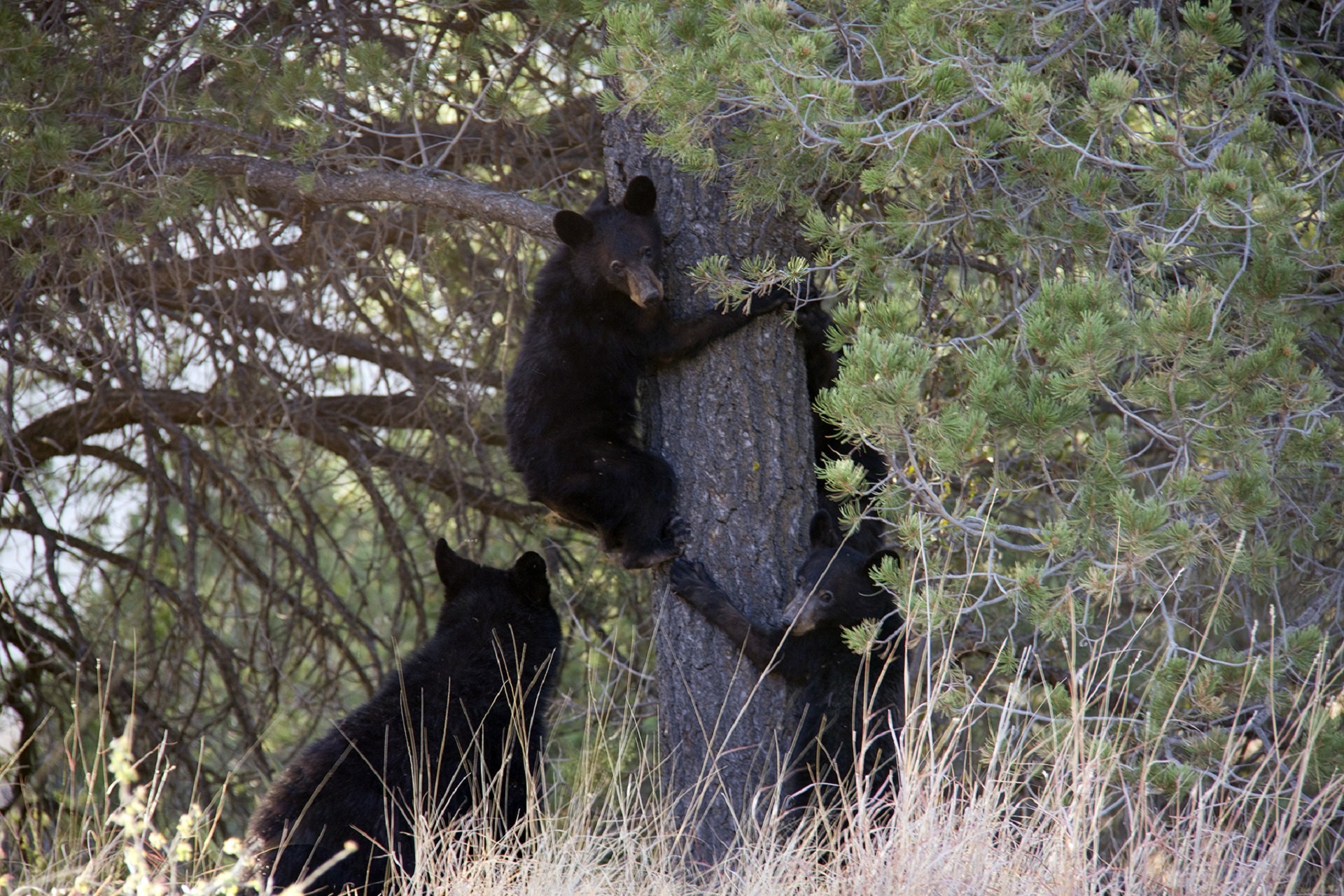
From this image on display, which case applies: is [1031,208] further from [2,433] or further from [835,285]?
[2,433]

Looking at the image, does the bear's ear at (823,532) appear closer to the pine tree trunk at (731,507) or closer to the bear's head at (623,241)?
the pine tree trunk at (731,507)

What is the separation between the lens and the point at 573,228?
4992mm

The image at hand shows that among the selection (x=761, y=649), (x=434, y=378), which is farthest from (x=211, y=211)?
(x=761, y=649)

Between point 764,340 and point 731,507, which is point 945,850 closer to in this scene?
point 731,507

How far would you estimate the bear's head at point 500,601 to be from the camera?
16.1 ft

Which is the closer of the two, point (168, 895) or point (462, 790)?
point (168, 895)

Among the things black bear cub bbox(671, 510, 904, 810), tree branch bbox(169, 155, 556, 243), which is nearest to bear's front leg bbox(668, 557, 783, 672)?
black bear cub bbox(671, 510, 904, 810)

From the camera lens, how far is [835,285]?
4582 mm

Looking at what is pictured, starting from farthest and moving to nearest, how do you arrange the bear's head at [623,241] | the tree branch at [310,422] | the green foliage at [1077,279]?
1. the tree branch at [310,422]
2. the bear's head at [623,241]
3. the green foliage at [1077,279]

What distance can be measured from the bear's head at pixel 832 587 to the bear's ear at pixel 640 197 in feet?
4.82

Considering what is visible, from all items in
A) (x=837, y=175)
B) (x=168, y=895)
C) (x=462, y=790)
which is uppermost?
(x=837, y=175)

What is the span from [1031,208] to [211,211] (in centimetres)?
384

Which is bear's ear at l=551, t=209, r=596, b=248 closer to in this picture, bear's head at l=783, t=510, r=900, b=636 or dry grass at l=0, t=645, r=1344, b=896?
bear's head at l=783, t=510, r=900, b=636

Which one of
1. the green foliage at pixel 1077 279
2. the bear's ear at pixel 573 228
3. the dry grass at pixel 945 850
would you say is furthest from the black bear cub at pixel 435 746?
the green foliage at pixel 1077 279
